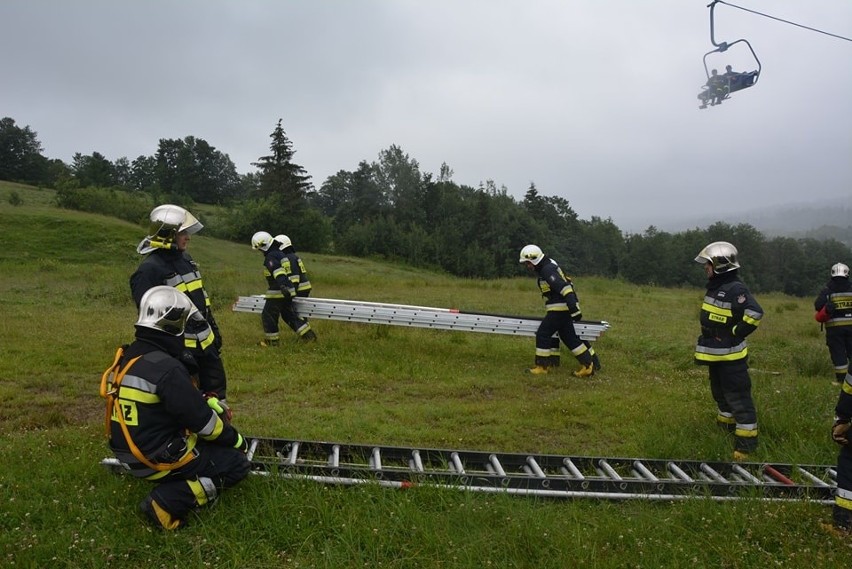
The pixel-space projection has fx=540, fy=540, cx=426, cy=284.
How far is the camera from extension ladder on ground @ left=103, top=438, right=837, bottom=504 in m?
4.45

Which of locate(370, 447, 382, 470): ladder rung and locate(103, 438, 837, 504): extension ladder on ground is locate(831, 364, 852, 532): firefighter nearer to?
locate(103, 438, 837, 504): extension ladder on ground

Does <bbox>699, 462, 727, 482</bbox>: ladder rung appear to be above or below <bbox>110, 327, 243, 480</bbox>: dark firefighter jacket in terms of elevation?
below

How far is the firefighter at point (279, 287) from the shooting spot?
32.6 ft

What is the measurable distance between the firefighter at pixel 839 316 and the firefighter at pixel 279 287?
9.05m

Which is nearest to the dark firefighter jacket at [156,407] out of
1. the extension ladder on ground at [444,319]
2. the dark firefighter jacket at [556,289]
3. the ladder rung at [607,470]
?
the ladder rung at [607,470]

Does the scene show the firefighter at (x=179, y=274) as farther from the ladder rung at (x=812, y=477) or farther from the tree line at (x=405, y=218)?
the tree line at (x=405, y=218)

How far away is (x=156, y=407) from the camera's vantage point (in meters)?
3.57

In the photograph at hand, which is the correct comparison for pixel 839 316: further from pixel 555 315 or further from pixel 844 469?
pixel 844 469

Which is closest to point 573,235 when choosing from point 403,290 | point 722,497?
point 403,290

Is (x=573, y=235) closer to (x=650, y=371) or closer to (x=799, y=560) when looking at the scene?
(x=650, y=371)

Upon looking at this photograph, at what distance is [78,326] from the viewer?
1102 centimetres

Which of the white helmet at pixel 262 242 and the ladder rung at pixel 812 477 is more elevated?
the white helmet at pixel 262 242

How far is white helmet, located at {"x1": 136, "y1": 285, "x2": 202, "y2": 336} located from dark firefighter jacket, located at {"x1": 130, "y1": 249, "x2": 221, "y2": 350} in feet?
4.06

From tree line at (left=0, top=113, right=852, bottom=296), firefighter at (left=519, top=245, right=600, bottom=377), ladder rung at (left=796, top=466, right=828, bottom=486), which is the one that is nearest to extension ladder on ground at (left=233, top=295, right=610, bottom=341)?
firefighter at (left=519, top=245, right=600, bottom=377)
